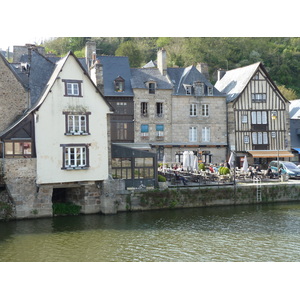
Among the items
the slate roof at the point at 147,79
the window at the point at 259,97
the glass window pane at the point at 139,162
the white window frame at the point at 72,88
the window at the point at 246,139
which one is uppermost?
the slate roof at the point at 147,79

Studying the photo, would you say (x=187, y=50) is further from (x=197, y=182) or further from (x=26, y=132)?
(x=26, y=132)

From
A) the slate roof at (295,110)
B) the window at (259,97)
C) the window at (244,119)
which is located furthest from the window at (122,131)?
the slate roof at (295,110)

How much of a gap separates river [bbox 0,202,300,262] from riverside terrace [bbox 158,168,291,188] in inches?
118

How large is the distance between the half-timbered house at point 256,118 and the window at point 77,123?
56.5ft

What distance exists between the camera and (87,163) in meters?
23.6

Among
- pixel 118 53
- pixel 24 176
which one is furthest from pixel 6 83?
pixel 118 53

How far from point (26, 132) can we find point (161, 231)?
866 cm

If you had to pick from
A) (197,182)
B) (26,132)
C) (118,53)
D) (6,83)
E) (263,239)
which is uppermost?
(118,53)

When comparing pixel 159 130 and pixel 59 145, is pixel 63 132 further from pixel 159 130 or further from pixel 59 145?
pixel 159 130

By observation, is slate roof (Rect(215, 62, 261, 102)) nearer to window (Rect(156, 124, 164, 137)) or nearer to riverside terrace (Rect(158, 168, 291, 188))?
window (Rect(156, 124, 164, 137))

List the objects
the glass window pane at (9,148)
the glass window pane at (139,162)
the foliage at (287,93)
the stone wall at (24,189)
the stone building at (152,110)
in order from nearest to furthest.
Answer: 1. the stone wall at (24,189)
2. the glass window pane at (9,148)
3. the glass window pane at (139,162)
4. the stone building at (152,110)
5. the foliage at (287,93)

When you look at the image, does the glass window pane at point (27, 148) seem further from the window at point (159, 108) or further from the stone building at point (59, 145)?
the window at point (159, 108)

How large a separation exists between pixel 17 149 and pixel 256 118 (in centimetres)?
2264

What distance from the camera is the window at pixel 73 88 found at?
23234 millimetres
